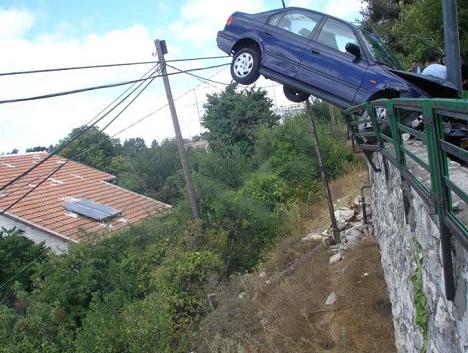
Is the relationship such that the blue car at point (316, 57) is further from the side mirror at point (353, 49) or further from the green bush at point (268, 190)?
the green bush at point (268, 190)

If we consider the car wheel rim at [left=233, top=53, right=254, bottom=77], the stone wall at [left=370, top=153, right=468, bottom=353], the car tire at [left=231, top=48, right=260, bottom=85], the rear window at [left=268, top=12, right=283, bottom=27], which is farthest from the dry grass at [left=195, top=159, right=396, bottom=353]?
the rear window at [left=268, top=12, right=283, bottom=27]

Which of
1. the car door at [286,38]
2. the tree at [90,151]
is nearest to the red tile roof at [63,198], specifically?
the tree at [90,151]

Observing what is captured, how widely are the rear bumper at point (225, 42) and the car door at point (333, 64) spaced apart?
65.2 inches

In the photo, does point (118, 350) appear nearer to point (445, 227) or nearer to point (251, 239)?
point (251, 239)

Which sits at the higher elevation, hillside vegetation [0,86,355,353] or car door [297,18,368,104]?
car door [297,18,368,104]

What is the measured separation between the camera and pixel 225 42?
29.7 feet

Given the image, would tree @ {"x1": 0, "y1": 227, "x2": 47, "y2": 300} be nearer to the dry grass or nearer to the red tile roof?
the red tile roof

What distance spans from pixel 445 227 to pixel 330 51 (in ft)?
18.8

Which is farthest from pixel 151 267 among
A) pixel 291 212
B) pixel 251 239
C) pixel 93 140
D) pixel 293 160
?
pixel 93 140

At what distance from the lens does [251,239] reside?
541 inches

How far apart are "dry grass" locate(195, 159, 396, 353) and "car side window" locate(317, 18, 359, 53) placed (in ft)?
12.4

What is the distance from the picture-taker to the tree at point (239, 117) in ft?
87.7

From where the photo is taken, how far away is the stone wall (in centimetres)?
249

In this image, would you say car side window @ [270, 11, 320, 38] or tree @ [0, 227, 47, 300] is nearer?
car side window @ [270, 11, 320, 38]
